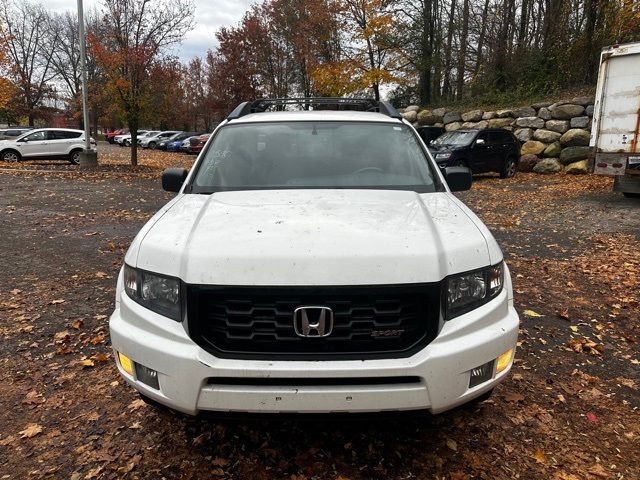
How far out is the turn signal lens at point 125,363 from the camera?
8.04ft

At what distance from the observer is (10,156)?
22.0 metres

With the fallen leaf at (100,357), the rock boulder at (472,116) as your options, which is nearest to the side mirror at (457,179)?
the fallen leaf at (100,357)

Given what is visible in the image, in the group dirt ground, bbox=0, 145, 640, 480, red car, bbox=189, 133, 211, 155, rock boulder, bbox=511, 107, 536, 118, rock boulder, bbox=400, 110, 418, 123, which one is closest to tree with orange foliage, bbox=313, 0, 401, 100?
rock boulder, bbox=400, 110, 418, 123

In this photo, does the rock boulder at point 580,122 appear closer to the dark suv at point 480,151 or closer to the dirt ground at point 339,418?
the dark suv at point 480,151

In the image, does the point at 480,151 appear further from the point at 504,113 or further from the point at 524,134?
the point at 504,113

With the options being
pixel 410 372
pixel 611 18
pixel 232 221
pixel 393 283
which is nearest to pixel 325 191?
pixel 232 221

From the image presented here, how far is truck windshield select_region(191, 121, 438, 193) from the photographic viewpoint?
11.3 ft

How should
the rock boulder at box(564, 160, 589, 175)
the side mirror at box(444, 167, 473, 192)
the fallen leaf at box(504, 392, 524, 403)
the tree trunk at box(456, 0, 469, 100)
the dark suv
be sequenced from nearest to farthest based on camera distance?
the fallen leaf at box(504, 392, 524, 403), the side mirror at box(444, 167, 473, 192), the dark suv, the rock boulder at box(564, 160, 589, 175), the tree trunk at box(456, 0, 469, 100)

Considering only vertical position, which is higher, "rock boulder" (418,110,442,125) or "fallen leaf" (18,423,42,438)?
"rock boulder" (418,110,442,125)

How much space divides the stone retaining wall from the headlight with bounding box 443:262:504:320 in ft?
54.4

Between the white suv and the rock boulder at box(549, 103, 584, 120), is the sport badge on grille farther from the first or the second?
the white suv

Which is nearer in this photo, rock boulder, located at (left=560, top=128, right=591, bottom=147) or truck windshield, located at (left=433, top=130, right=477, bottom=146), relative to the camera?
truck windshield, located at (left=433, top=130, right=477, bottom=146)

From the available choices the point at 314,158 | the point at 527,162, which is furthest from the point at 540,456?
the point at 527,162

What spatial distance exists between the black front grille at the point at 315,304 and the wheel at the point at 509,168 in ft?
54.1
